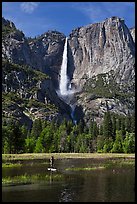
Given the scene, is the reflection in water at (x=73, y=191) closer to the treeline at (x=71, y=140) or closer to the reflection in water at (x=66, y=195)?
the reflection in water at (x=66, y=195)

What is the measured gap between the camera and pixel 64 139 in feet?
525

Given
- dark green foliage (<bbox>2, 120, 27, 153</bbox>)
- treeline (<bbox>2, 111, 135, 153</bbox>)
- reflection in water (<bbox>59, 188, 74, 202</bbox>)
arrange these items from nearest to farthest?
1. reflection in water (<bbox>59, 188, 74, 202</bbox>)
2. dark green foliage (<bbox>2, 120, 27, 153</bbox>)
3. treeline (<bbox>2, 111, 135, 153</bbox>)

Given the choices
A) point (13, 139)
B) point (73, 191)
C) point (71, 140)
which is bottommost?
point (71, 140)

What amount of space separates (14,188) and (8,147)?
8813 centimetres

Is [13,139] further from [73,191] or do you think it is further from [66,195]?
[66,195]

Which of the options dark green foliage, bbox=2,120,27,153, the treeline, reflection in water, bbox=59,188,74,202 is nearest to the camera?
reflection in water, bbox=59,188,74,202

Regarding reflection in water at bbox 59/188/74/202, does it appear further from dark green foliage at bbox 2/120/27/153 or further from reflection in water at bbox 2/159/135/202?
dark green foliage at bbox 2/120/27/153

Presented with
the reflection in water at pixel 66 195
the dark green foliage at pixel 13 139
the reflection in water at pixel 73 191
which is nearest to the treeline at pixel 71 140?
the dark green foliage at pixel 13 139

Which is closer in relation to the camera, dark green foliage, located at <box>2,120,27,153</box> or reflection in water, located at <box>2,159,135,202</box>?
reflection in water, located at <box>2,159,135,202</box>

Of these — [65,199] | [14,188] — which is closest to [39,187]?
[14,188]

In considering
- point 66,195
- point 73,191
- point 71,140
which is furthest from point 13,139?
point 66,195

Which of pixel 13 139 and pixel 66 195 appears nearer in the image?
pixel 66 195

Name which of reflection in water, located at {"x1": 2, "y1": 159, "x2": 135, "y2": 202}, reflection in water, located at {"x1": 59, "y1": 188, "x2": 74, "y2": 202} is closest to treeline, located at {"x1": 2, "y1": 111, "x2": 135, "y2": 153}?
reflection in water, located at {"x1": 2, "y1": 159, "x2": 135, "y2": 202}

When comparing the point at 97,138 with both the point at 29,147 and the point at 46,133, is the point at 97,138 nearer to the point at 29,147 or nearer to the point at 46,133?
the point at 46,133
